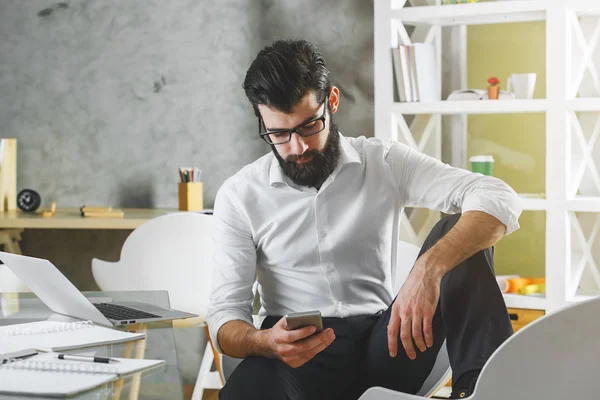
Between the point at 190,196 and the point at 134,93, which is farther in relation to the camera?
the point at 134,93

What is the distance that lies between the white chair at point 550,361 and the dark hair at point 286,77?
109cm

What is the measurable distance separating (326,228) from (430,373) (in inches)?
18.1

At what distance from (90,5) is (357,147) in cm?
230

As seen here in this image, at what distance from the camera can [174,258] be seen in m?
2.80

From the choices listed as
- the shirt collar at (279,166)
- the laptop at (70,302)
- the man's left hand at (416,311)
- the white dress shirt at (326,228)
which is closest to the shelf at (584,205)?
the white dress shirt at (326,228)

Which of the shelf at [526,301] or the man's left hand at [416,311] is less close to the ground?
the man's left hand at [416,311]

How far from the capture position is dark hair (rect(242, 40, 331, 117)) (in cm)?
197

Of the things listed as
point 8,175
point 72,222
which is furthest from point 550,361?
point 8,175

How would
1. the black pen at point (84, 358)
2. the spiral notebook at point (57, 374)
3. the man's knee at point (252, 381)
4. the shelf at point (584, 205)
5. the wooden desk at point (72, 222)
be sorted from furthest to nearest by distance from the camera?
the wooden desk at point (72, 222) < the shelf at point (584, 205) < the man's knee at point (252, 381) < the black pen at point (84, 358) < the spiral notebook at point (57, 374)

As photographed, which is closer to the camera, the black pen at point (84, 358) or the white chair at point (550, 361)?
the white chair at point (550, 361)

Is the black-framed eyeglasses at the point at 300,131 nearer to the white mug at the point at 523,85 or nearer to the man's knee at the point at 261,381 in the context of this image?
the man's knee at the point at 261,381

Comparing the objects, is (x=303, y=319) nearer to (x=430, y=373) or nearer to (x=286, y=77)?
(x=430, y=373)

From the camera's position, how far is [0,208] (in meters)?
3.75

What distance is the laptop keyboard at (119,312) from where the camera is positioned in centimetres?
152
